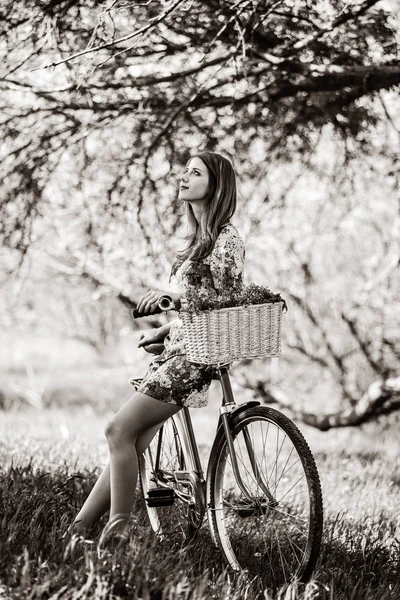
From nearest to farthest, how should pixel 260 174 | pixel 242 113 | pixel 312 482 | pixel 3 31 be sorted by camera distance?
pixel 312 482, pixel 3 31, pixel 242 113, pixel 260 174

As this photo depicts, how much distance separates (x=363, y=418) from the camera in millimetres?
7996

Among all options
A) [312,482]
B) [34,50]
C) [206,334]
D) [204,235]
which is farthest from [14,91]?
[312,482]

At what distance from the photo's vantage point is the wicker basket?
10.1 feet

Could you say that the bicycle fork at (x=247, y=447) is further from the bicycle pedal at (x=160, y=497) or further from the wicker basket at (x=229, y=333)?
the bicycle pedal at (x=160, y=497)

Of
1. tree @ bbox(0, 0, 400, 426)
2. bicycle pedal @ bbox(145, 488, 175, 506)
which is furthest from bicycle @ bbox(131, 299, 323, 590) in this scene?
tree @ bbox(0, 0, 400, 426)

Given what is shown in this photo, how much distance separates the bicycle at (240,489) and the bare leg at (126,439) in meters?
0.29

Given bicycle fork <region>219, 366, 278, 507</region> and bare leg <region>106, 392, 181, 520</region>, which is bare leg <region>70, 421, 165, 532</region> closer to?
bare leg <region>106, 392, 181, 520</region>

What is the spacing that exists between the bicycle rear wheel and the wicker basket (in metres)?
0.71

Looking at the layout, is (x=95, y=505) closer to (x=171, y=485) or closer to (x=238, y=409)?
(x=171, y=485)

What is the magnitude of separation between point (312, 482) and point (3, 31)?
306 centimetres

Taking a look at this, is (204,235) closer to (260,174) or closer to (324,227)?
(260,174)

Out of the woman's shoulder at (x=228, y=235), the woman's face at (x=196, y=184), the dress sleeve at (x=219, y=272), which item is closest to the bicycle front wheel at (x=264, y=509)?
the dress sleeve at (x=219, y=272)

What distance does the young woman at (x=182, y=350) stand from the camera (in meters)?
3.24

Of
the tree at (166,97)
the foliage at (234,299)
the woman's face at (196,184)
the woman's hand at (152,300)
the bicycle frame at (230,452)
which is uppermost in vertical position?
the tree at (166,97)
